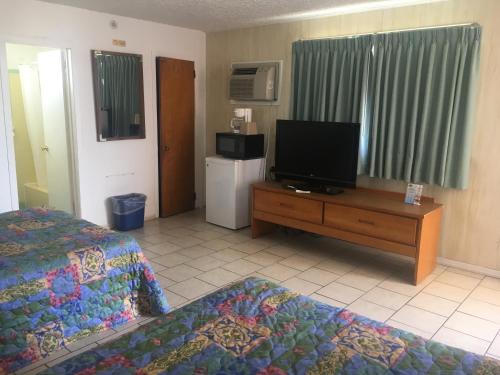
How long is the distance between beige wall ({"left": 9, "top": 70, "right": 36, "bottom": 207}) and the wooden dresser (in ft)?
11.1

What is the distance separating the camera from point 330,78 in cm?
443

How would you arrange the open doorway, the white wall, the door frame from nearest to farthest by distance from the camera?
the door frame → the white wall → the open doorway

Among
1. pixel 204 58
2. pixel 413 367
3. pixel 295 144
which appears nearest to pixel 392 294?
pixel 295 144

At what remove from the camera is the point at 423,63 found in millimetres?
3793

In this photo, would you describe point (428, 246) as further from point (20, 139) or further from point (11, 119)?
point (20, 139)

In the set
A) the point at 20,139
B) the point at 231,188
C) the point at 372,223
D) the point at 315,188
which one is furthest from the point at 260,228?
the point at 20,139

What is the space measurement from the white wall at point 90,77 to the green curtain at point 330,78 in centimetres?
158

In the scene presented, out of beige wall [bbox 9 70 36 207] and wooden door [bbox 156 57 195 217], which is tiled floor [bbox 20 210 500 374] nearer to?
wooden door [bbox 156 57 195 217]

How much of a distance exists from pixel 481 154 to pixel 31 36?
4.28m

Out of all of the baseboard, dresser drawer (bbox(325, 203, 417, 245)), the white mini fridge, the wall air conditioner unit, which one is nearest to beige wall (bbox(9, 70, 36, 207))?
the white mini fridge

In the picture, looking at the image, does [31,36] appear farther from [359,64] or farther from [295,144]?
[359,64]

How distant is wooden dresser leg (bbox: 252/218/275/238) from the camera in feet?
15.5

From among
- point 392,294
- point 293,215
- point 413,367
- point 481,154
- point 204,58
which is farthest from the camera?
point 204,58

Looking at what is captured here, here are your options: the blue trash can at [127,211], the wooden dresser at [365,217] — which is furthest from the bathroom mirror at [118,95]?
the wooden dresser at [365,217]
